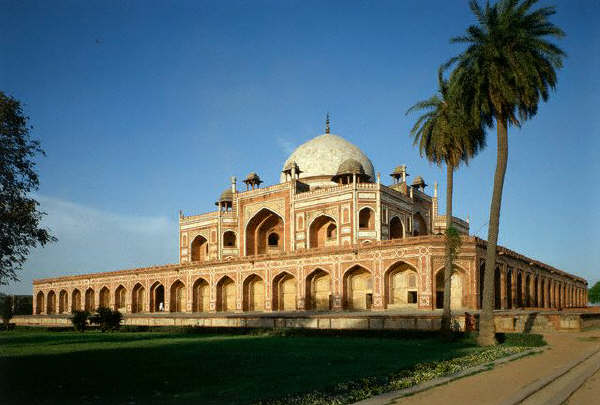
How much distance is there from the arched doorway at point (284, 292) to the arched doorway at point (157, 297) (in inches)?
575

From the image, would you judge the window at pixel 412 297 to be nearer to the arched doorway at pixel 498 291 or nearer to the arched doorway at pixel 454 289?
the arched doorway at pixel 454 289

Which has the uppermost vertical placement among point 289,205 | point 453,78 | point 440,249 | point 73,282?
point 453,78

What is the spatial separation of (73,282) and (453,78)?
52126 millimetres

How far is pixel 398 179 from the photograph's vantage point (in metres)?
51.7

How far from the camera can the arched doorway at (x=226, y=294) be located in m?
45.5

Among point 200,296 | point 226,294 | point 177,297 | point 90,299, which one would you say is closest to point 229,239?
point 200,296

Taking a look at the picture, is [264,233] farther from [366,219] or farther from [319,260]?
[319,260]

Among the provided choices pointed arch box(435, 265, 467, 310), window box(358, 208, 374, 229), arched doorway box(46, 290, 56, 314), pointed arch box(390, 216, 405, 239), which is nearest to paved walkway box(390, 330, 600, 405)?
pointed arch box(435, 265, 467, 310)

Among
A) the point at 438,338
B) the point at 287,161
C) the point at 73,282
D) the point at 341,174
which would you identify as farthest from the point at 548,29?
the point at 73,282

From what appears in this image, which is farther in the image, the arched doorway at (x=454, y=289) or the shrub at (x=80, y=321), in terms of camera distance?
the arched doorway at (x=454, y=289)

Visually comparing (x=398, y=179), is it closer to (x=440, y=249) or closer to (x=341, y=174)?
(x=341, y=174)

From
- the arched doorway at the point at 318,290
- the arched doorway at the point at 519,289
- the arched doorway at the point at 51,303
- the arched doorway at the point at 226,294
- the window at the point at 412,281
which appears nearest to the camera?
the window at the point at 412,281

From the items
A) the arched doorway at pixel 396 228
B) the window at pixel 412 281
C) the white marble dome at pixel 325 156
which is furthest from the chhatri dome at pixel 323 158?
the window at pixel 412 281

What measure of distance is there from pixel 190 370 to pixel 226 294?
35.2 m
